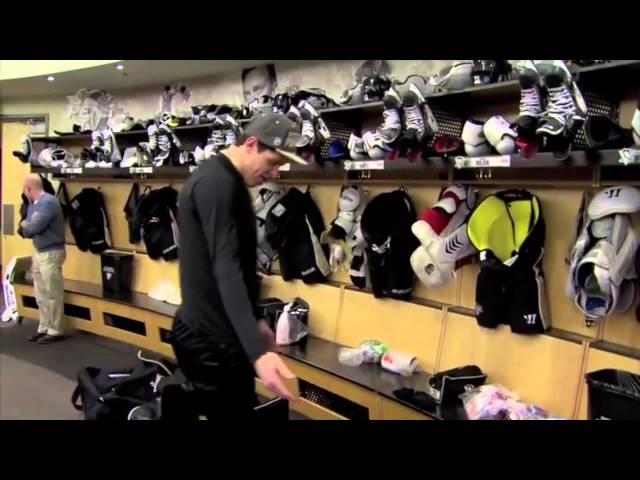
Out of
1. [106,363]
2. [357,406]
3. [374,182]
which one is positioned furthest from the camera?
[106,363]

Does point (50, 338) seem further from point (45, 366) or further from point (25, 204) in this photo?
point (25, 204)

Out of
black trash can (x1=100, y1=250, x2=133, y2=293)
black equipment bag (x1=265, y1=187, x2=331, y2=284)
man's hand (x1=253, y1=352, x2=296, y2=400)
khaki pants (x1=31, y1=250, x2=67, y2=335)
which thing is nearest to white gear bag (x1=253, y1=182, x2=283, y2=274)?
black equipment bag (x1=265, y1=187, x2=331, y2=284)

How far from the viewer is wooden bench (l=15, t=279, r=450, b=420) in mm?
2803

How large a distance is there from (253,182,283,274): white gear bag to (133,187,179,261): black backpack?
1207 mm

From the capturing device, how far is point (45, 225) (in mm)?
4844

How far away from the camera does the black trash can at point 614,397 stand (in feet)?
6.43

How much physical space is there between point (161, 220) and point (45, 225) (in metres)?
0.98

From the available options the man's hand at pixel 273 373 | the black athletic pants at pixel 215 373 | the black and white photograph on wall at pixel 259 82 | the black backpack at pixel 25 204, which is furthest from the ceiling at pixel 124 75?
the man's hand at pixel 273 373

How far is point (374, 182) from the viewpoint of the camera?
143 inches

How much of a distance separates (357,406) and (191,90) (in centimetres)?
362

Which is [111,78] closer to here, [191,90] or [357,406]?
[191,90]

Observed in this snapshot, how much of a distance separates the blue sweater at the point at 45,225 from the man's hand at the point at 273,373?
407cm

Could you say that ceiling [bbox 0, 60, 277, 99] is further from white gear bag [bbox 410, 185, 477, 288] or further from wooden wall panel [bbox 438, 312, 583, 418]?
wooden wall panel [bbox 438, 312, 583, 418]
